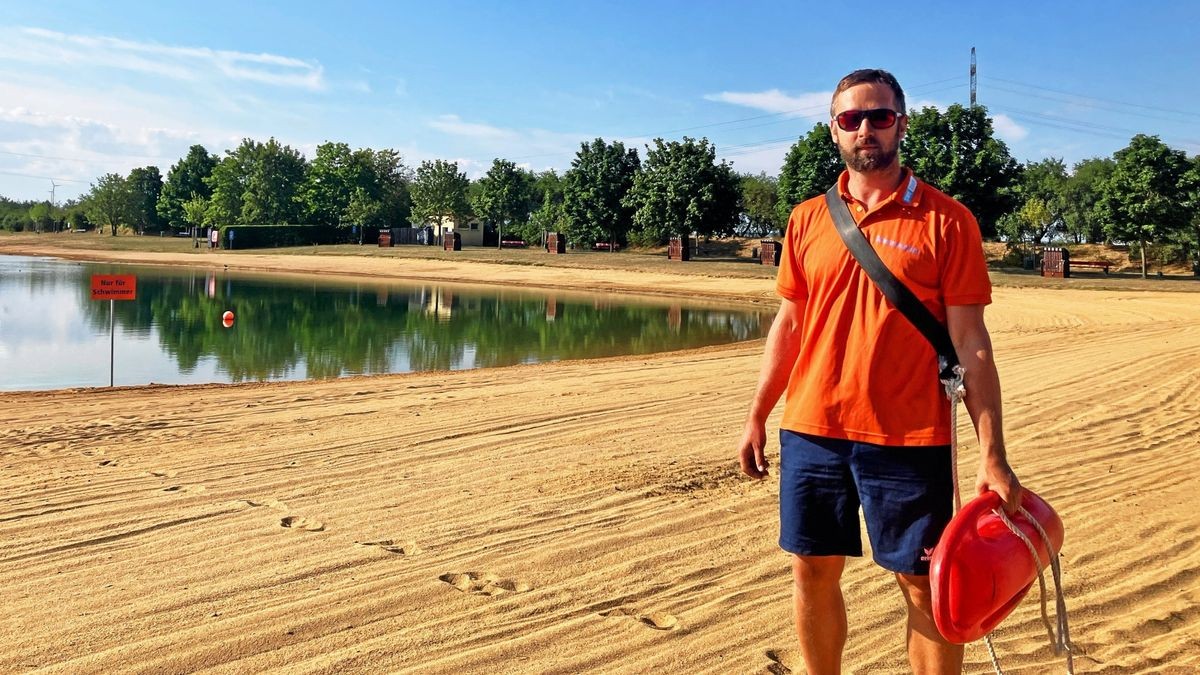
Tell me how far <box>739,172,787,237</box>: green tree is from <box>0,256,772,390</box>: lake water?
3786 cm

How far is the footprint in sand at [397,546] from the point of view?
471 cm

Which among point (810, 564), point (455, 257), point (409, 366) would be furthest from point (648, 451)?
point (455, 257)

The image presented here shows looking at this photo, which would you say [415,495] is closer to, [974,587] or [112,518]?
[112,518]

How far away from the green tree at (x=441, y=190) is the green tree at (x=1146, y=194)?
43.6 m

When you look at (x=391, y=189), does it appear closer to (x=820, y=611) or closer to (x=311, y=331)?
(x=311, y=331)

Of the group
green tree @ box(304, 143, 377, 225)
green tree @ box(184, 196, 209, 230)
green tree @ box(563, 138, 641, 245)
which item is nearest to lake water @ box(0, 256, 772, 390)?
green tree @ box(563, 138, 641, 245)

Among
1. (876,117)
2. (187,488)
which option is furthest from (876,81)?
(187,488)

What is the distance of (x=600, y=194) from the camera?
60562 mm

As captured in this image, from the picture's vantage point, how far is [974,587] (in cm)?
259

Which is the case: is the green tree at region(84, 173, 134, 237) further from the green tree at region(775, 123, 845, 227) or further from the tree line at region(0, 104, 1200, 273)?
the green tree at region(775, 123, 845, 227)

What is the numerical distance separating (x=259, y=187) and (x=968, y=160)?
213 ft

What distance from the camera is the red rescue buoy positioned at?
257 cm

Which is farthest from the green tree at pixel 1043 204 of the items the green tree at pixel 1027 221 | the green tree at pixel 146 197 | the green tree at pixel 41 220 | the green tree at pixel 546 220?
the green tree at pixel 41 220

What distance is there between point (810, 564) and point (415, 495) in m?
3.40
